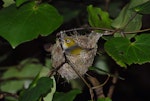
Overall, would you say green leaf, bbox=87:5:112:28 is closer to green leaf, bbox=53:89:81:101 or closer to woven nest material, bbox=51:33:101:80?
woven nest material, bbox=51:33:101:80

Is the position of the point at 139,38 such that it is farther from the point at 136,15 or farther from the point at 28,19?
the point at 28,19

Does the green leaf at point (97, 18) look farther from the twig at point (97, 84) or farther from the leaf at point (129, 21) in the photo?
the twig at point (97, 84)

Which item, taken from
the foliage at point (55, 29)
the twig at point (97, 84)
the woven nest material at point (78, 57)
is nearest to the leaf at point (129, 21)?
the foliage at point (55, 29)

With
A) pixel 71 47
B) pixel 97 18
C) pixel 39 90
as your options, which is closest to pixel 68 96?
pixel 39 90

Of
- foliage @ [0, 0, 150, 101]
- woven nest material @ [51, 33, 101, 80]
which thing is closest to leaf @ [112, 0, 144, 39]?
foliage @ [0, 0, 150, 101]

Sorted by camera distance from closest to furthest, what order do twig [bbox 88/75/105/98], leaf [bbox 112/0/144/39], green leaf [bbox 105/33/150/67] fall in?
green leaf [bbox 105/33/150/67] → leaf [bbox 112/0/144/39] → twig [bbox 88/75/105/98]

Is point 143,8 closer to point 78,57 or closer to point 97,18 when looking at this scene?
point 97,18

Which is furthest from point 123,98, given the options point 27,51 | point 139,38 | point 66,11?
point 139,38
